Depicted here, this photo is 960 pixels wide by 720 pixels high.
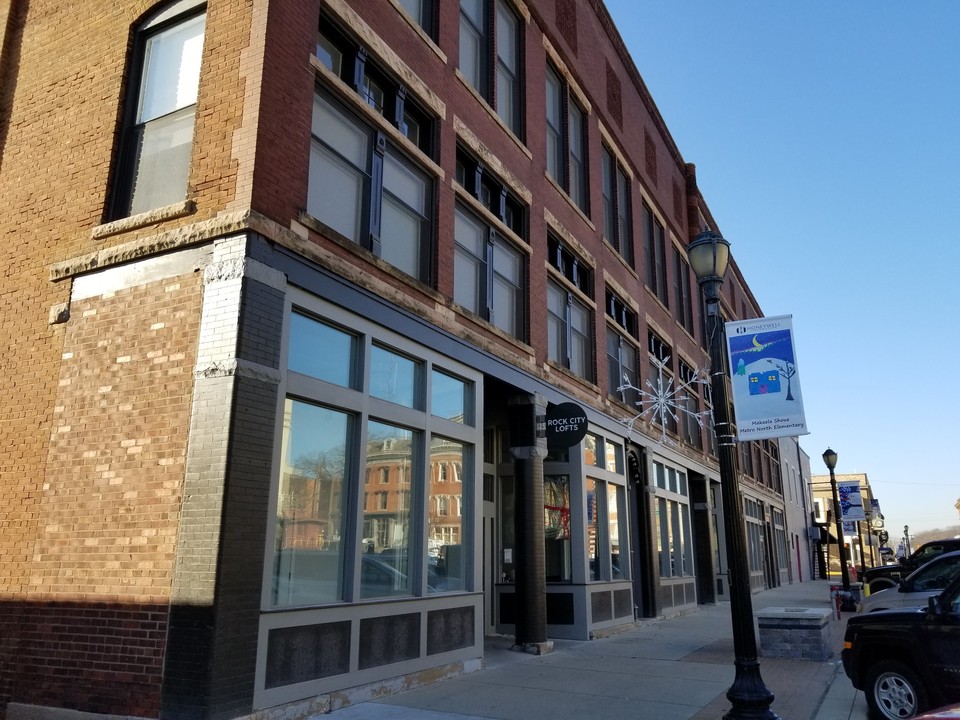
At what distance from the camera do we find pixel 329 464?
8.99 m

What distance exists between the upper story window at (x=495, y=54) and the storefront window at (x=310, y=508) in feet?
25.3

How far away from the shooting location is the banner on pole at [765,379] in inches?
322

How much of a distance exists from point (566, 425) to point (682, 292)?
15421mm

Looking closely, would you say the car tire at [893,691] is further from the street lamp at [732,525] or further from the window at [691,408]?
the window at [691,408]

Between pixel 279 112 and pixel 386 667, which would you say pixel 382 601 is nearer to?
pixel 386 667

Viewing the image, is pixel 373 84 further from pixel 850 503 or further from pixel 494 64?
pixel 850 503

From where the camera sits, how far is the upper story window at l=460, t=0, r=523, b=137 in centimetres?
1414

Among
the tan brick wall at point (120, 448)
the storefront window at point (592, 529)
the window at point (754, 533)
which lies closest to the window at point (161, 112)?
the tan brick wall at point (120, 448)

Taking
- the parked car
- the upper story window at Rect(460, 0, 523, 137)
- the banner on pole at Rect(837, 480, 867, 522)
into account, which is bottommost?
the parked car

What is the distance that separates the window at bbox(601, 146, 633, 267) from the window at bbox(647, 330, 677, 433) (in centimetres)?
278

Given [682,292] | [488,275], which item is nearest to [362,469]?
[488,275]

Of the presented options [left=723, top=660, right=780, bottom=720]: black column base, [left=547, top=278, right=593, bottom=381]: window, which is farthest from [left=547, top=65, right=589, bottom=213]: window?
[left=723, top=660, right=780, bottom=720]: black column base

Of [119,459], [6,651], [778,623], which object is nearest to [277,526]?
[119,459]

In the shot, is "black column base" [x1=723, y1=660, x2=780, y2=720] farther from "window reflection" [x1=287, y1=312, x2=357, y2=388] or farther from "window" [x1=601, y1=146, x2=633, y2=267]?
"window" [x1=601, y1=146, x2=633, y2=267]
